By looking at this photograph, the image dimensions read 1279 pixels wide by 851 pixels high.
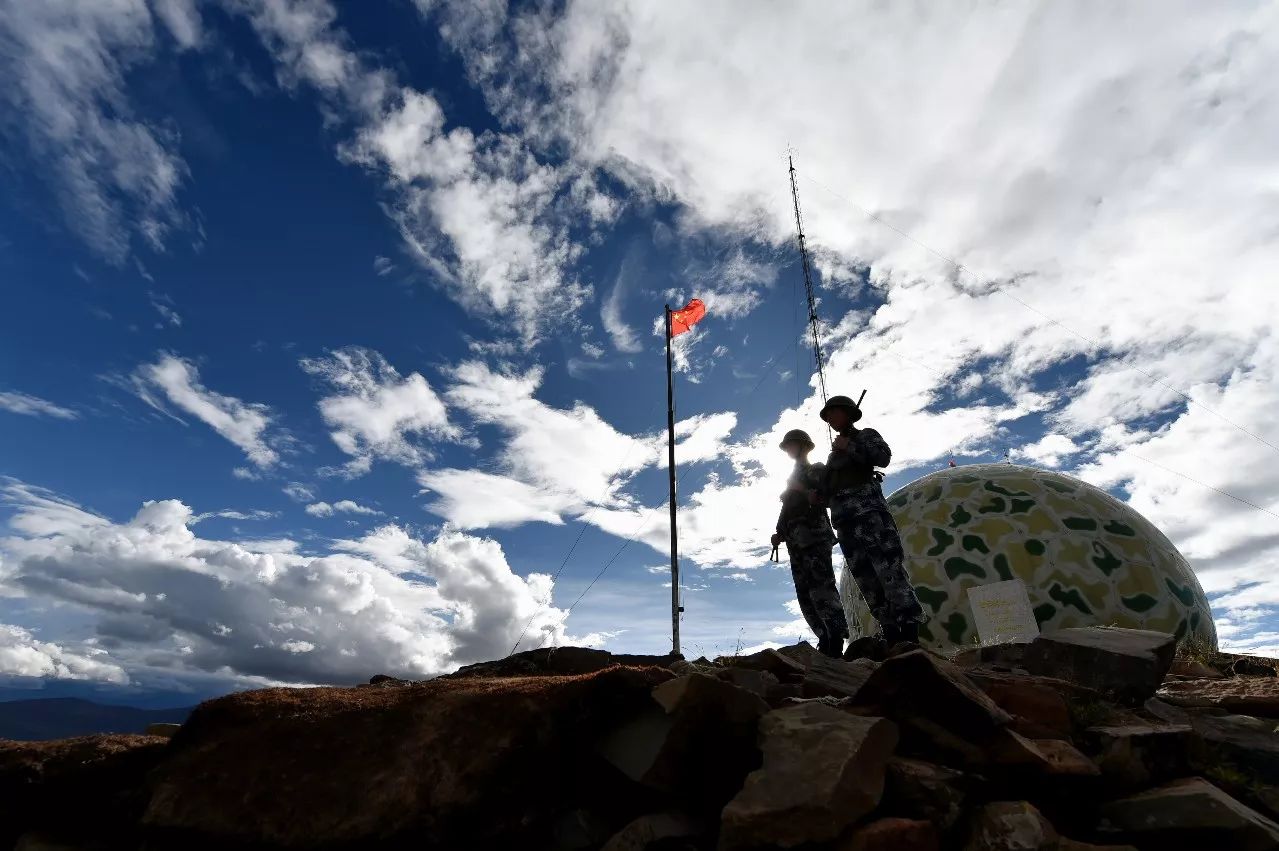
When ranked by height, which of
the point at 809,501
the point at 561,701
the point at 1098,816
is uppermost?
the point at 809,501

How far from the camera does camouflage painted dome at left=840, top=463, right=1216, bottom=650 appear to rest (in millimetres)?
7953

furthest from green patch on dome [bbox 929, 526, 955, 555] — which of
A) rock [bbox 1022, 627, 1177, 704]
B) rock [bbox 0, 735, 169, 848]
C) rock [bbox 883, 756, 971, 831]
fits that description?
rock [bbox 0, 735, 169, 848]

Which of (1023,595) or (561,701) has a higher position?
(1023,595)

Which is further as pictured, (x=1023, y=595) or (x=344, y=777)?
(x=1023, y=595)

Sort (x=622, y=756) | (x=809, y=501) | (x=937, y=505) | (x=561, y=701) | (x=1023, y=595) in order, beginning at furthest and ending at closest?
(x=937, y=505) < (x=1023, y=595) < (x=809, y=501) < (x=561, y=701) < (x=622, y=756)

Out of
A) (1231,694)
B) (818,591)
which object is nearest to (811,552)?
(818,591)

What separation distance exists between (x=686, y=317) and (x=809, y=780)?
1551cm

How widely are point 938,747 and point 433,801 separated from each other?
189 centimetres

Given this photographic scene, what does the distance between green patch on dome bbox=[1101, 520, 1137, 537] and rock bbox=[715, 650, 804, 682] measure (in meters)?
6.69

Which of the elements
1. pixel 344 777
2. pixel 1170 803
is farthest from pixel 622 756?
pixel 1170 803

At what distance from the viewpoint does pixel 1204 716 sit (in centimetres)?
335

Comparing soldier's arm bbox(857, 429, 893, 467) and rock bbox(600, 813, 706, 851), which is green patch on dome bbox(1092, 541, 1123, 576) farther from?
rock bbox(600, 813, 706, 851)

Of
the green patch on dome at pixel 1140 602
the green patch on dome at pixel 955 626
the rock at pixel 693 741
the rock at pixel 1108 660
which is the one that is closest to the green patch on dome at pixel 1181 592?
the green patch on dome at pixel 1140 602

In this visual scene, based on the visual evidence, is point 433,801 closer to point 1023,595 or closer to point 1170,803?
point 1170,803
